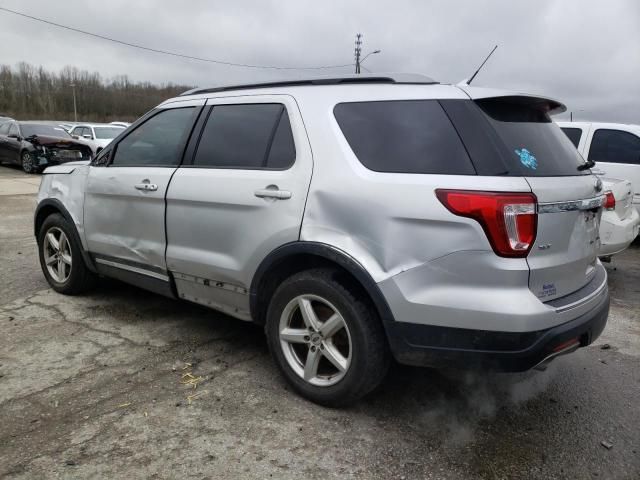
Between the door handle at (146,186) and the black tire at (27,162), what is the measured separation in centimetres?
1484

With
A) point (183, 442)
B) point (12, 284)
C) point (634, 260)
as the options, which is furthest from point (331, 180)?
point (634, 260)

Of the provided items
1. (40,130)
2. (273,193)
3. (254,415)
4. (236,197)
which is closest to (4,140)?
(40,130)

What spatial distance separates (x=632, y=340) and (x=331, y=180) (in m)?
3.12

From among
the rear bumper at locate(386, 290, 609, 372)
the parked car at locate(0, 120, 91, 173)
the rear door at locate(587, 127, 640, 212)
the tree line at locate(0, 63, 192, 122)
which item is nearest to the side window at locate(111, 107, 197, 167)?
the rear bumper at locate(386, 290, 609, 372)

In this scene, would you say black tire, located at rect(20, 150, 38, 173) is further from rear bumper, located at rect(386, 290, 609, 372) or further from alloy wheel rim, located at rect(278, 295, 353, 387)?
rear bumper, located at rect(386, 290, 609, 372)

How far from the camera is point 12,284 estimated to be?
17.1 ft

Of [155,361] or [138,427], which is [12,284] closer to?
[155,361]

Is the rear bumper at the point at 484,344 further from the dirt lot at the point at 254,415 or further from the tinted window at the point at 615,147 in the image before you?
the tinted window at the point at 615,147

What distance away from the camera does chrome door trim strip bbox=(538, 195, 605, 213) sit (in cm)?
247

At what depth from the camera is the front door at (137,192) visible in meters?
3.79

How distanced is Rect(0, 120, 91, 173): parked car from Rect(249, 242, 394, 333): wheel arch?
1471 centimetres

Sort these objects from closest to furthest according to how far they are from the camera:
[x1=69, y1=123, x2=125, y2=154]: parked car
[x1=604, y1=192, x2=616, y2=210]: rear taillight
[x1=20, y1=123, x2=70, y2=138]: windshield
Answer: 1. [x1=604, y1=192, x2=616, y2=210]: rear taillight
2. [x1=20, y1=123, x2=70, y2=138]: windshield
3. [x1=69, y1=123, x2=125, y2=154]: parked car

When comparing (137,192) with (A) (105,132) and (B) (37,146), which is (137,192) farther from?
(A) (105,132)

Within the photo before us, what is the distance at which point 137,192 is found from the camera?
3.91 metres
